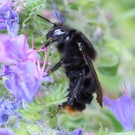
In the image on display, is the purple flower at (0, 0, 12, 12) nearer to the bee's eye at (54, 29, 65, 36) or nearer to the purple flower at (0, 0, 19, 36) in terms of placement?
the purple flower at (0, 0, 19, 36)

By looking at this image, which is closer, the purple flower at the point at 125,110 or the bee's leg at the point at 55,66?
the bee's leg at the point at 55,66

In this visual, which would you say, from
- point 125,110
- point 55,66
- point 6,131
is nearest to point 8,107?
point 6,131

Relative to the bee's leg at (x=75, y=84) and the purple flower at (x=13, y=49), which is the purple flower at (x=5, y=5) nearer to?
the purple flower at (x=13, y=49)

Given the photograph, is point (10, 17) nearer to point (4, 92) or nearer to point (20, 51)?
point (20, 51)

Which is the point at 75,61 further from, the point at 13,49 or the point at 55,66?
the point at 13,49

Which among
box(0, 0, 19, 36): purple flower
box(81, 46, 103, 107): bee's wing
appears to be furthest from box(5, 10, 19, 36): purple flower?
box(81, 46, 103, 107): bee's wing

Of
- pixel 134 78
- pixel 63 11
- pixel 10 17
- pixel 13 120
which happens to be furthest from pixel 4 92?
pixel 134 78

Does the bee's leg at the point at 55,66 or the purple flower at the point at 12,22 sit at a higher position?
the purple flower at the point at 12,22

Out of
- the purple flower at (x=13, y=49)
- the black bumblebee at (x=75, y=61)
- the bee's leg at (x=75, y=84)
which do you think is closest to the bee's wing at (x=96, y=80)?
the black bumblebee at (x=75, y=61)
